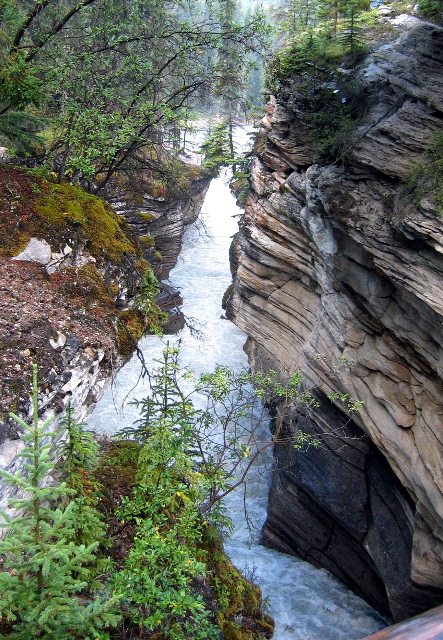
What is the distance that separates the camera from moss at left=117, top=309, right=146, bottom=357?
22.9 ft

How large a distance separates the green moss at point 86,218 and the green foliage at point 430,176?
4.83 meters

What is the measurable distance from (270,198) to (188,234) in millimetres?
18489

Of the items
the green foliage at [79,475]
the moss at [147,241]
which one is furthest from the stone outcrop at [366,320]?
the moss at [147,241]

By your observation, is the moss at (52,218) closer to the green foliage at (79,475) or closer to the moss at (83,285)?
the moss at (83,285)

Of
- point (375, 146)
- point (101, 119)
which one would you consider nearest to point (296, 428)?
point (375, 146)

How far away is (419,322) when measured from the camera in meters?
7.96

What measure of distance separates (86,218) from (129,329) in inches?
79.3

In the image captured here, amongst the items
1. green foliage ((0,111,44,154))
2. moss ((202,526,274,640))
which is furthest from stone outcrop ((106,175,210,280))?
moss ((202,526,274,640))

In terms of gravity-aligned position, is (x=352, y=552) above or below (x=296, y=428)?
below

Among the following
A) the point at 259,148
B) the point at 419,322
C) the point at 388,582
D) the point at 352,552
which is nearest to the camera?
the point at 419,322

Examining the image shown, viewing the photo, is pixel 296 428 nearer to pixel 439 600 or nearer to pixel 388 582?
pixel 388 582

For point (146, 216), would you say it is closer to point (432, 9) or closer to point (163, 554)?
point (432, 9)

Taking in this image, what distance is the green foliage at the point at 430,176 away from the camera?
7352mm

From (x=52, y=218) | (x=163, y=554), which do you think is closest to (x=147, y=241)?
(x=52, y=218)
